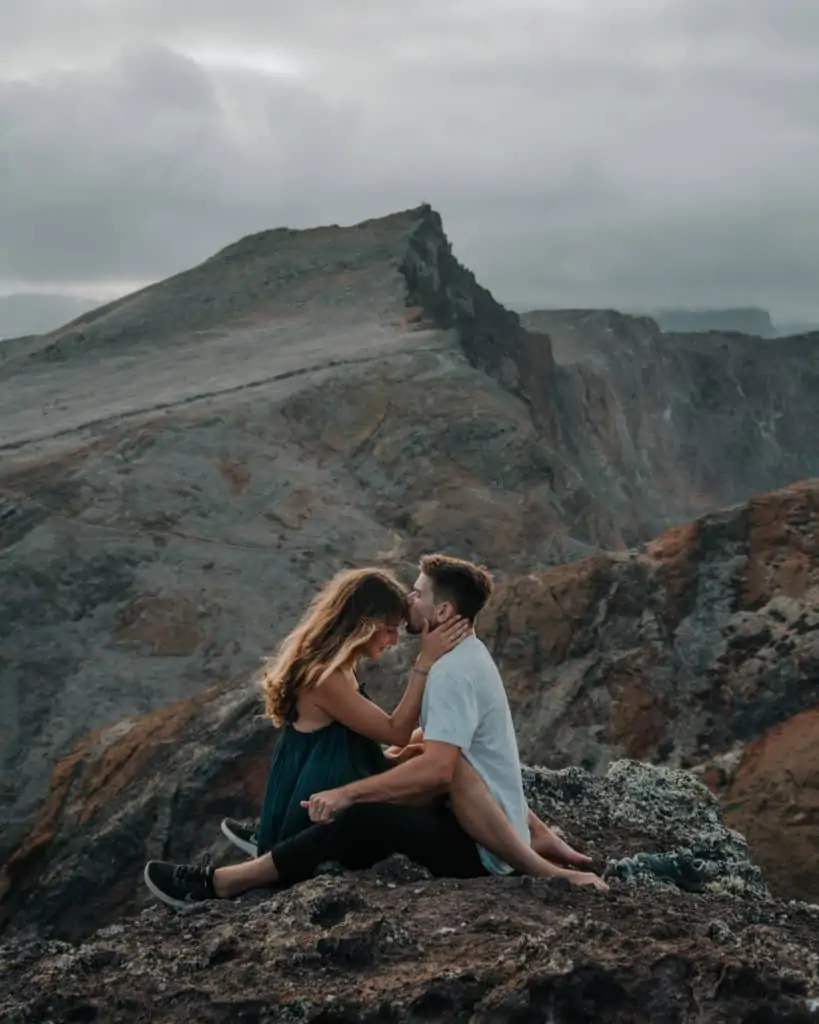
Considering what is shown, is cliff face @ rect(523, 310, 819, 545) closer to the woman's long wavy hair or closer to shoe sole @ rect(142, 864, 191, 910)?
the woman's long wavy hair

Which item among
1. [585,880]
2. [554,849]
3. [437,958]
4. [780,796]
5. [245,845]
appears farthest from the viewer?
[780,796]

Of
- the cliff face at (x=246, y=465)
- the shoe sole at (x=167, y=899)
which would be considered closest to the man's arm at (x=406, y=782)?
the shoe sole at (x=167, y=899)

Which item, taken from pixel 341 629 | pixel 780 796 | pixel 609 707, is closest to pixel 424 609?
pixel 341 629

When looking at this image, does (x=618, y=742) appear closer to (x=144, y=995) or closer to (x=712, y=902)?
(x=712, y=902)

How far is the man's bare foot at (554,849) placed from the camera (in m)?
5.79

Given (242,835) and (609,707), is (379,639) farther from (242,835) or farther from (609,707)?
(609,707)

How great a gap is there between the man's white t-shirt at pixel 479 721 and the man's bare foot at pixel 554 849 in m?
0.24

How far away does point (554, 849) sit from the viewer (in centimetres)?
581

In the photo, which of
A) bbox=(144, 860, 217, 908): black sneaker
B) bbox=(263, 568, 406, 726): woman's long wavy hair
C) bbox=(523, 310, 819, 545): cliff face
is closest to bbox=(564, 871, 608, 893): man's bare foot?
bbox=(263, 568, 406, 726): woman's long wavy hair

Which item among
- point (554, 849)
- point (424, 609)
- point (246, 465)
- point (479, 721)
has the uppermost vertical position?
point (246, 465)

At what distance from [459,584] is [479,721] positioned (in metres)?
0.54

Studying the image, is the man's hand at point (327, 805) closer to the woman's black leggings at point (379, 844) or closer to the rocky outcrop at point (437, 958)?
the woman's black leggings at point (379, 844)

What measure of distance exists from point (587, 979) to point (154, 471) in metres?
11.9

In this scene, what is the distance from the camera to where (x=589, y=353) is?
35.0 metres
